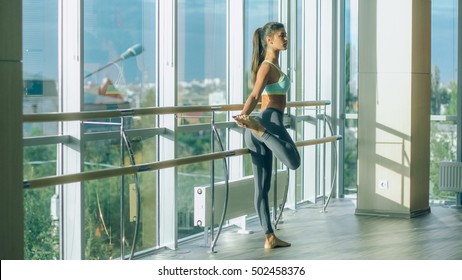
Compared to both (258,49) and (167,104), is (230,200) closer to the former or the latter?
(167,104)

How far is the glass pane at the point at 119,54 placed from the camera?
21.5 ft

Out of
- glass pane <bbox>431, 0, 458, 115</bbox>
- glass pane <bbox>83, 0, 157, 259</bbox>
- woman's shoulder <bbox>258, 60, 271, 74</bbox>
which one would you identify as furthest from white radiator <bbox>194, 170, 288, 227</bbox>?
glass pane <bbox>431, 0, 458, 115</bbox>

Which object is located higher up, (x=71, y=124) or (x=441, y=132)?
(x=71, y=124)

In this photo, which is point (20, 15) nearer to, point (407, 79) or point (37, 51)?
point (37, 51)

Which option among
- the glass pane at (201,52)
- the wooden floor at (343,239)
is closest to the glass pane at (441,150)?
the wooden floor at (343,239)

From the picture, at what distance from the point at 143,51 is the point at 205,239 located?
1640 millimetres

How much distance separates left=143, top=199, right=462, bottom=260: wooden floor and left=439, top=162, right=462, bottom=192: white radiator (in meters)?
0.63

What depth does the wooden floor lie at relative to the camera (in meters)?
Answer: 7.06

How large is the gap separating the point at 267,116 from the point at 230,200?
1129 millimetres

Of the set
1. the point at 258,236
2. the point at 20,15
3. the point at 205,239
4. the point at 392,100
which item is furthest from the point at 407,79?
the point at 20,15

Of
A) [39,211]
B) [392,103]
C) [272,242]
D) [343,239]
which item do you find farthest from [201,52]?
[39,211]

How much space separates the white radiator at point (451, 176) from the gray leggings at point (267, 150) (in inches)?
150

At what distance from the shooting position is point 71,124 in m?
6.27

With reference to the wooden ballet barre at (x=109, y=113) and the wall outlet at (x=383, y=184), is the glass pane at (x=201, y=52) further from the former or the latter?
the wall outlet at (x=383, y=184)
